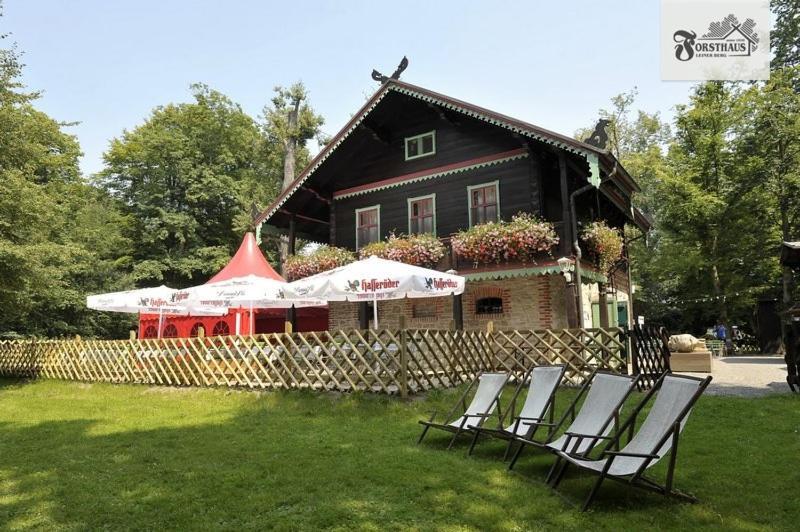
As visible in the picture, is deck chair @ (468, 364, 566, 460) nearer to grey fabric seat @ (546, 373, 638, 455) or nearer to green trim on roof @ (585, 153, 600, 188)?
grey fabric seat @ (546, 373, 638, 455)

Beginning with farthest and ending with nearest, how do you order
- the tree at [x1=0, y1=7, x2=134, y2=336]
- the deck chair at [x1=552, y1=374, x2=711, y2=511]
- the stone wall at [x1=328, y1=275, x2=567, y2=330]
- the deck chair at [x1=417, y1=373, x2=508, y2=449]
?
the stone wall at [x1=328, y1=275, x2=567, y2=330]
the tree at [x1=0, y1=7, x2=134, y2=336]
the deck chair at [x1=417, y1=373, x2=508, y2=449]
the deck chair at [x1=552, y1=374, x2=711, y2=511]

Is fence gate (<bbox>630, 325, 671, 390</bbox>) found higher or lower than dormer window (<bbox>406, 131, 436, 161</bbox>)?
lower

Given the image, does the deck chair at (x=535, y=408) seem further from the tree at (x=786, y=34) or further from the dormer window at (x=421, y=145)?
the tree at (x=786, y=34)

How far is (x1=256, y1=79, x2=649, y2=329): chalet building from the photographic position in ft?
44.9

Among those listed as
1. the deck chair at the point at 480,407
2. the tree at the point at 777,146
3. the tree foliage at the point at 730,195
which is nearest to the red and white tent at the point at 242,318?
the deck chair at the point at 480,407

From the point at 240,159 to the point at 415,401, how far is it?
3107 centimetres

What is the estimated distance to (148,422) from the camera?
8156 millimetres

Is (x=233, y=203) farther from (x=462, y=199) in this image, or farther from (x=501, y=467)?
(x=501, y=467)

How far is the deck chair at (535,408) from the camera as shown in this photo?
539 cm

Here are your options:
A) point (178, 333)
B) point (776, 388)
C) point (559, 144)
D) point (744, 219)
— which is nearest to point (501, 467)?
point (776, 388)

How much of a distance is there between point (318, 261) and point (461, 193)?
187 inches

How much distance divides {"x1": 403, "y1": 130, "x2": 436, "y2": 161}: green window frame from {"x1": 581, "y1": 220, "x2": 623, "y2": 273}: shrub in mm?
5205

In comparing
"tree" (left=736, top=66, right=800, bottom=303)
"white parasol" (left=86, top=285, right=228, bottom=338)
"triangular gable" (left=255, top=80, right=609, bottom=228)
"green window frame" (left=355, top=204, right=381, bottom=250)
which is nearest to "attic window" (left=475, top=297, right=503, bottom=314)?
"green window frame" (left=355, top=204, right=381, bottom=250)

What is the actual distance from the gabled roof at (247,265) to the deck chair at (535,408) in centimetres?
1192
